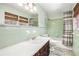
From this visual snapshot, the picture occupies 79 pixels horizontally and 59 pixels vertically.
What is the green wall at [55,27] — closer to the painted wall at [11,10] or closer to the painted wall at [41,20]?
the painted wall at [41,20]

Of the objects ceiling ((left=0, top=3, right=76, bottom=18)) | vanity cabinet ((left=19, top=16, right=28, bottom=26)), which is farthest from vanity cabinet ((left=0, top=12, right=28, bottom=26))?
ceiling ((left=0, top=3, right=76, bottom=18))

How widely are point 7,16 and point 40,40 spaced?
32.2 inches

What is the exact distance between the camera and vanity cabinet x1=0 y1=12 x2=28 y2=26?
129 centimetres

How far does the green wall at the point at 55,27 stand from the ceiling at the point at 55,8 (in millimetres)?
82

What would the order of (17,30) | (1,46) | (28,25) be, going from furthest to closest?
1. (28,25)
2. (17,30)
3. (1,46)

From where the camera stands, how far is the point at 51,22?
1574mm

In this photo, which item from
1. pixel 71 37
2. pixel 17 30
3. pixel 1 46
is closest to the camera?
pixel 1 46

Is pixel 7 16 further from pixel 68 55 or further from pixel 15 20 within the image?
pixel 68 55

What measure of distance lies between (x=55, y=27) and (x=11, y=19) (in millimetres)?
671

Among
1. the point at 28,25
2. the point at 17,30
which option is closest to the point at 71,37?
A: the point at 28,25

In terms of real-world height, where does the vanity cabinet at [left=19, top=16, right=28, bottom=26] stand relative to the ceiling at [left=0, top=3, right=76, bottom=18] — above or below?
below

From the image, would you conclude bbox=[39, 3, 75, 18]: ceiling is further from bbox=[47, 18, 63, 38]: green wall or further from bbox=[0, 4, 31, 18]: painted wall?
bbox=[0, 4, 31, 18]: painted wall

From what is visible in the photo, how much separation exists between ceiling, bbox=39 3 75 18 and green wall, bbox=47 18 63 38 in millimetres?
82

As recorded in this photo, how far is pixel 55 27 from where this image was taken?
1.56m
